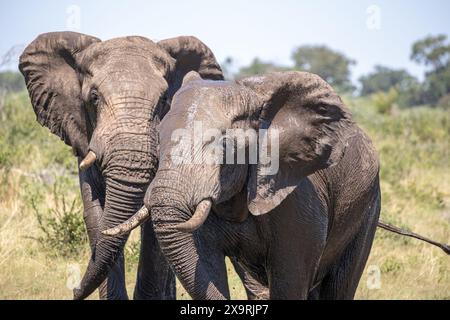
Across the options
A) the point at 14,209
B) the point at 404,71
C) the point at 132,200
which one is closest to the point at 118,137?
the point at 132,200

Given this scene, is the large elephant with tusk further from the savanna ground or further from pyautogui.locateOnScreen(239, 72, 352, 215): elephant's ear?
the savanna ground

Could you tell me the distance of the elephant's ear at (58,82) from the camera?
682cm

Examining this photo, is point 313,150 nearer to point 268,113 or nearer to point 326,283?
point 268,113

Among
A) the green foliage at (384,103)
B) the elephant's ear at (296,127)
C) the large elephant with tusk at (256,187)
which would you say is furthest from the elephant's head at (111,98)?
the green foliage at (384,103)

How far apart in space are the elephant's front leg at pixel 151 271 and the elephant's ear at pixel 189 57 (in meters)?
1.07

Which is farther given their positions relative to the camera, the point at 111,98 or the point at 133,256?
the point at 133,256

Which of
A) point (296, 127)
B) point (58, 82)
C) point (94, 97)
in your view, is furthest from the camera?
point (58, 82)

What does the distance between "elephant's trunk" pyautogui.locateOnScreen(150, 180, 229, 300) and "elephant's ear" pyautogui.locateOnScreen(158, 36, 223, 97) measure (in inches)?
74.5

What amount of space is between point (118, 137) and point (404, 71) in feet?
162

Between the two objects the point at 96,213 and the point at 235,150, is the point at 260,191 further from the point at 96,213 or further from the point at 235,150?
the point at 96,213

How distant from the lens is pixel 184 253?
15.8ft

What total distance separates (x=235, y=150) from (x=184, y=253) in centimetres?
58

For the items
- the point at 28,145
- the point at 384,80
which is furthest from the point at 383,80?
the point at 28,145

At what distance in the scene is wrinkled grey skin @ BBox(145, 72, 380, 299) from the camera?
4695 millimetres
